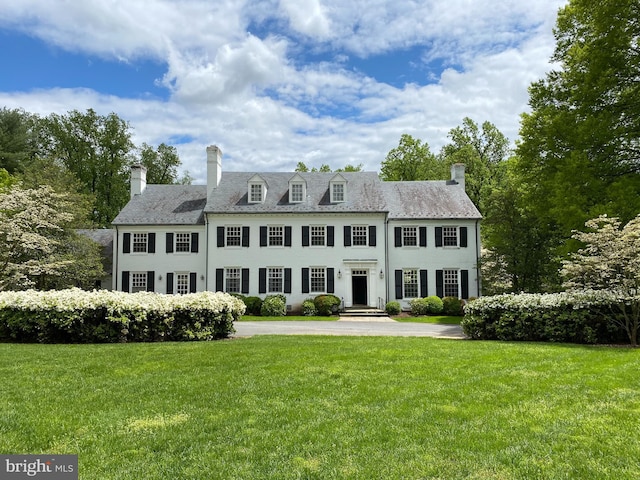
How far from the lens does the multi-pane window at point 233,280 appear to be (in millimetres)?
25266

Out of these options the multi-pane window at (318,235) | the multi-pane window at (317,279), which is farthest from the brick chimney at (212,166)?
the multi-pane window at (317,279)

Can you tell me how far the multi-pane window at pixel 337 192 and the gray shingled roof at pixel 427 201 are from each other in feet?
9.84

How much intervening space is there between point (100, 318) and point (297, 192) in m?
15.8

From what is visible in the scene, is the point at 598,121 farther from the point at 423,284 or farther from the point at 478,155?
the point at 478,155

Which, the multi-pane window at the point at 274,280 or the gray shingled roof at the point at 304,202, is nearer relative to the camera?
the multi-pane window at the point at 274,280

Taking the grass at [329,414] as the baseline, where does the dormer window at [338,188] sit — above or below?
above

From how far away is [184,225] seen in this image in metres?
25.9

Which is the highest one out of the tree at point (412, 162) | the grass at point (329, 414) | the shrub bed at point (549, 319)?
Result: the tree at point (412, 162)

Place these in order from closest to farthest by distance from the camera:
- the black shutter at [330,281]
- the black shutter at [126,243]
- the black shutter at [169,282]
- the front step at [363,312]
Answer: the front step at [363,312] → the black shutter at [330,281] → the black shutter at [169,282] → the black shutter at [126,243]

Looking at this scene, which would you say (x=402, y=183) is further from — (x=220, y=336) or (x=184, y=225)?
(x=220, y=336)

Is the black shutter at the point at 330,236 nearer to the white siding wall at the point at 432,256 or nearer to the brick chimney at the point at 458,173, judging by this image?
the white siding wall at the point at 432,256

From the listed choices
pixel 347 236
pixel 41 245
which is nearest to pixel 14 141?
pixel 41 245

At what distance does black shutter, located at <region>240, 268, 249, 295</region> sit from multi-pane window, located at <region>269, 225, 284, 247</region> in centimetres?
201

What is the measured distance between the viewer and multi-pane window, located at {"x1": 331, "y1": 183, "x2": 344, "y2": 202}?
26.1m
